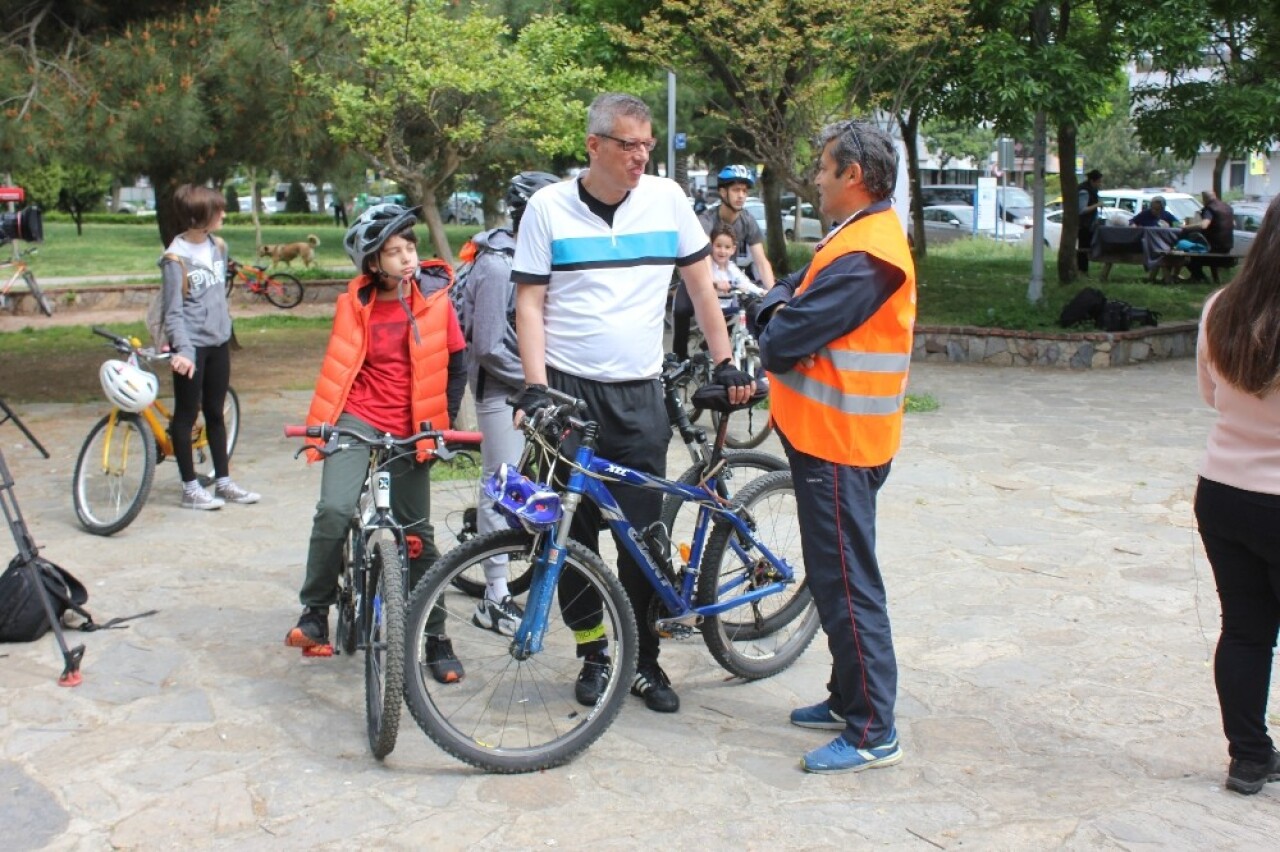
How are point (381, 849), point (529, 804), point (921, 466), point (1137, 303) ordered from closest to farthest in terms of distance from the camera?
1. point (381, 849)
2. point (529, 804)
3. point (921, 466)
4. point (1137, 303)

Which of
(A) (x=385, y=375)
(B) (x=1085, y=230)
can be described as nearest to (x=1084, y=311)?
(B) (x=1085, y=230)

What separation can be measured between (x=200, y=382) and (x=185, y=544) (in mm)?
903

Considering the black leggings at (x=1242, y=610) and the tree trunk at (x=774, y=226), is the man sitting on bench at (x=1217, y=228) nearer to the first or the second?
the tree trunk at (x=774, y=226)

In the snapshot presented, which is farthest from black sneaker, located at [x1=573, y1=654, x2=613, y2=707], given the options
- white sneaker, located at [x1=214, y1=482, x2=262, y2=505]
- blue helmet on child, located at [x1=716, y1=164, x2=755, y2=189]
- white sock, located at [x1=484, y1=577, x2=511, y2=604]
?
blue helmet on child, located at [x1=716, y1=164, x2=755, y2=189]

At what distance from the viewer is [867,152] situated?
393cm

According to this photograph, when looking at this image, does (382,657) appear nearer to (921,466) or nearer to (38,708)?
(38,708)

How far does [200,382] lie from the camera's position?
7.09m

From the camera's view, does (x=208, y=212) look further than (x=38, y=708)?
Yes

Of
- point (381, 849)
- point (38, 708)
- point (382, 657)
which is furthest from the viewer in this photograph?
point (38, 708)

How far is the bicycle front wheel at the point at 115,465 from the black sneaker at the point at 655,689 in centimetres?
337

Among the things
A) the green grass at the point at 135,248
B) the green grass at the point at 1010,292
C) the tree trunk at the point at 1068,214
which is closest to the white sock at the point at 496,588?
the green grass at the point at 1010,292

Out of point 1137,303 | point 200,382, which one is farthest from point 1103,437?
point 1137,303

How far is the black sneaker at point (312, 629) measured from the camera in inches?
199

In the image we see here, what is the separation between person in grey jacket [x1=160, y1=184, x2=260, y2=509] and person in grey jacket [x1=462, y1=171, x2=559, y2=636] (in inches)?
87.7
